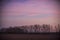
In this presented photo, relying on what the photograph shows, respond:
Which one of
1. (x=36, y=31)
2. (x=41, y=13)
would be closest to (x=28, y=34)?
(x=36, y=31)

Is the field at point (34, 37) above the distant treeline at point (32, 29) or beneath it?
beneath

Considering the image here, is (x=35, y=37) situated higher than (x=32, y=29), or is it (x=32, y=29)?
(x=32, y=29)

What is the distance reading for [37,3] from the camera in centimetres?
292

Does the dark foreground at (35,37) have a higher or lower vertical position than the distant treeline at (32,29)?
lower

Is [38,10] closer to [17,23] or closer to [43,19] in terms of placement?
[43,19]

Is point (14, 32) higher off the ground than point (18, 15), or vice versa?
point (18, 15)

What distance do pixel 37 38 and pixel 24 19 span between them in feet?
0.97

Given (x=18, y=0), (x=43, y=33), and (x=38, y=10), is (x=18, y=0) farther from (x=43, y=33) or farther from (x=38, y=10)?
(x=43, y=33)

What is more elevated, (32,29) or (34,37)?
(32,29)

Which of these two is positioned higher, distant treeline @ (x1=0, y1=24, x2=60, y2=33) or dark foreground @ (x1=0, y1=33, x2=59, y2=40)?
distant treeline @ (x1=0, y1=24, x2=60, y2=33)

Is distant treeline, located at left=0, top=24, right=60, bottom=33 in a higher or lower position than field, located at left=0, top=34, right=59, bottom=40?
higher

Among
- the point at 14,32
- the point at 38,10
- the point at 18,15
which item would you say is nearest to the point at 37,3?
the point at 38,10

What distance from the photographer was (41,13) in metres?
2.92

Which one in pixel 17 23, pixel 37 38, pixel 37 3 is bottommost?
pixel 37 38
